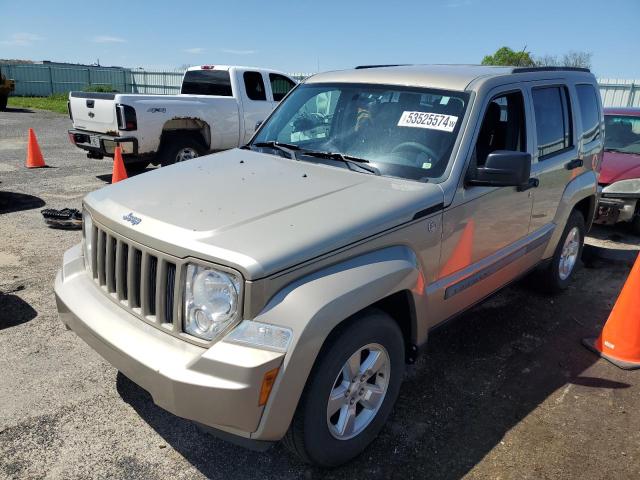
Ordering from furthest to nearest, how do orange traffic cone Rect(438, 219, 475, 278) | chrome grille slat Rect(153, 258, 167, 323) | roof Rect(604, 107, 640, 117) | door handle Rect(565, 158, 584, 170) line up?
roof Rect(604, 107, 640, 117) < door handle Rect(565, 158, 584, 170) < orange traffic cone Rect(438, 219, 475, 278) < chrome grille slat Rect(153, 258, 167, 323)

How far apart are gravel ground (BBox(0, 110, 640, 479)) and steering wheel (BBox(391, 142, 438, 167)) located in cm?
113

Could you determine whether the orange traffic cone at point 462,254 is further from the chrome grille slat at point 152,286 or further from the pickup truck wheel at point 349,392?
the chrome grille slat at point 152,286

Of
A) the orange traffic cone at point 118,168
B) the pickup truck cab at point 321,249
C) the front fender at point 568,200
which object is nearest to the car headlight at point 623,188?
the front fender at point 568,200

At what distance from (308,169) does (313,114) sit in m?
0.86

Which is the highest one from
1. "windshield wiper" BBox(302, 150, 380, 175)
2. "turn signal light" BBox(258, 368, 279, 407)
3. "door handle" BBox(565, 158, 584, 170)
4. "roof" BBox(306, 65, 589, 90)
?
"roof" BBox(306, 65, 589, 90)

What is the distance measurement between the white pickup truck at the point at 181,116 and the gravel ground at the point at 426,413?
424 centimetres

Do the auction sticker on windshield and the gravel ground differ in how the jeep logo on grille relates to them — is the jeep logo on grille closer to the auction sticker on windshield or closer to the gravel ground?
the gravel ground

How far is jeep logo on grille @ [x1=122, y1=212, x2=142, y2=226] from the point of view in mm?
2590

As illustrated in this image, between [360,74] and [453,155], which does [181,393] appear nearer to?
[453,155]

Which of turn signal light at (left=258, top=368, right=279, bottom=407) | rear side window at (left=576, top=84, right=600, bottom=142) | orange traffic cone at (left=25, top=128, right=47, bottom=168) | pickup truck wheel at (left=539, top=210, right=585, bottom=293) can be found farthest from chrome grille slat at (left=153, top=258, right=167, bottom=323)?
orange traffic cone at (left=25, top=128, right=47, bottom=168)

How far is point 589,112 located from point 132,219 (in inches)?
170

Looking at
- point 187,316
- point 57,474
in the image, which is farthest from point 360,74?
point 57,474

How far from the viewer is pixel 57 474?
259cm

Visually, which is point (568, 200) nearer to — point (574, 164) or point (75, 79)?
point (574, 164)
